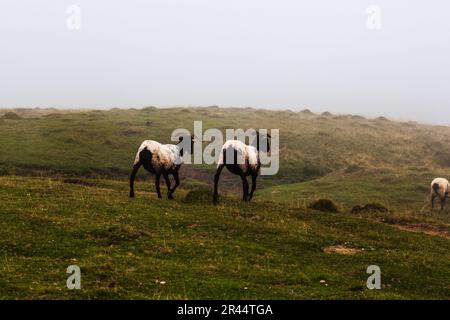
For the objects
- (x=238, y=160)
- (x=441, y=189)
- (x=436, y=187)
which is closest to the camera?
(x=238, y=160)

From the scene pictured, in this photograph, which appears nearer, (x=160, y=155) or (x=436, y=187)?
(x=160, y=155)

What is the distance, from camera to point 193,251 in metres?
17.5

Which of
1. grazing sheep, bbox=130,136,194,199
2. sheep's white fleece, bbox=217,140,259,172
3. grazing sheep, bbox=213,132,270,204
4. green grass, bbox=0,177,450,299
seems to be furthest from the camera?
sheep's white fleece, bbox=217,140,259,172

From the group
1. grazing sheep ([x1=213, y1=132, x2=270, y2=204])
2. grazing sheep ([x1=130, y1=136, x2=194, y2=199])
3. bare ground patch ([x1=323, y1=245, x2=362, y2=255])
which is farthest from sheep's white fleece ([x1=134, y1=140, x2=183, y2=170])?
bare ground patch ([x1=323, y1=245, x2=362, y2=255])

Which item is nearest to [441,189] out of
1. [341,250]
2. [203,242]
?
[341,250]

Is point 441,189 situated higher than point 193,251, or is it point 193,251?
point 193,251

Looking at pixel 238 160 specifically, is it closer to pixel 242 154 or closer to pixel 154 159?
pixel 242 154

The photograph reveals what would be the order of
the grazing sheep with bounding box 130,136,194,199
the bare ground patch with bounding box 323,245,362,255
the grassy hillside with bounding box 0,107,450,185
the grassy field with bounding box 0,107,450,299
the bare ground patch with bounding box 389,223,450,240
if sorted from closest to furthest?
the grassy field with bounding box 0,107,450,299, the bare ground patch with bounding box 323,245,362,255, the grazing sheep with bounding box 130,136,194,199, the bare ground patch with bounding box 389,223,450,240, the grassy hillside with bounding box 0,107,450,185

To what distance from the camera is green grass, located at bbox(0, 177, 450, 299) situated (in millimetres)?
13914

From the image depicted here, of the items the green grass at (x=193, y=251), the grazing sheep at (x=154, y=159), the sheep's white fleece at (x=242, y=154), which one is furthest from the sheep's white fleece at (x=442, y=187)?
the grazing sheep at (x=154, y=159)

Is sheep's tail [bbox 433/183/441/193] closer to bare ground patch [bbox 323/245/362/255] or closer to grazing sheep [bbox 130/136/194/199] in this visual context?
bare ground patch [bbox 323/245/362/255]
